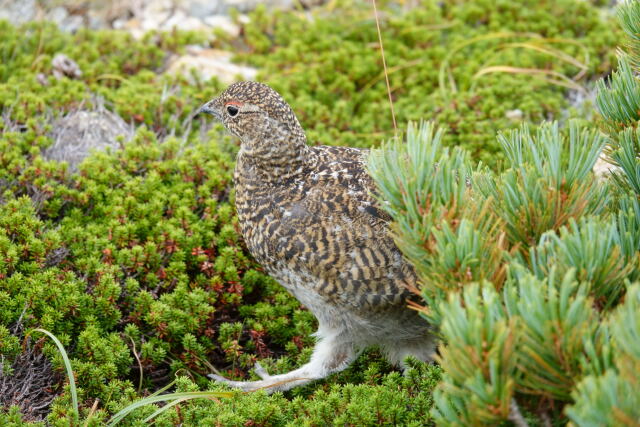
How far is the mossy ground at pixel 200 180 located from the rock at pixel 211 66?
0.56 ft

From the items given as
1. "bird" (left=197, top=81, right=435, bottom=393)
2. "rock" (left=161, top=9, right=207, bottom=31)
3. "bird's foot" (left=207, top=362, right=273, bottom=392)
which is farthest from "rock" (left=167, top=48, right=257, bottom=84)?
"bird's foot" (left=207, top=362, right=273, bottom=392)

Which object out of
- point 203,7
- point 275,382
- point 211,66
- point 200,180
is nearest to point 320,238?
point 275,382

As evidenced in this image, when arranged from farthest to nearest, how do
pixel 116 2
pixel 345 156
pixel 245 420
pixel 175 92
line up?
pixel 116 2 → pixel 175 92 → pixel 345 156 → pixel 245 420

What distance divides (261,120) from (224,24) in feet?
13.1

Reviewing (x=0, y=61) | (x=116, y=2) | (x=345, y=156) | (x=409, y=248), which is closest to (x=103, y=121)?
(x=0, y=61)

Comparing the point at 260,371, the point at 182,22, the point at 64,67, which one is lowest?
the point at 260,371

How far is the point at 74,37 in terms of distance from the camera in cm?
659

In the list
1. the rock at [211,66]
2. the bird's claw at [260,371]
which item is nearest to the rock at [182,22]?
the rock at [211,66]

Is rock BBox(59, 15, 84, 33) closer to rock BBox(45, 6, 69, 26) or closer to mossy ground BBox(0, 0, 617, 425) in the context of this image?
rock BBox(45, 6, 69, 26)

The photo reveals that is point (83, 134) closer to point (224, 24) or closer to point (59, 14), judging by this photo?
point (224, 24)

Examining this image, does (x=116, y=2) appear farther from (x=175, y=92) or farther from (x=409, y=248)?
(x=409, y=248)

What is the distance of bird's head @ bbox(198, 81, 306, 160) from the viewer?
3779 millimetres

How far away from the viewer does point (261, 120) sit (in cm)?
381

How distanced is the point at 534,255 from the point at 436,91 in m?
4.13
